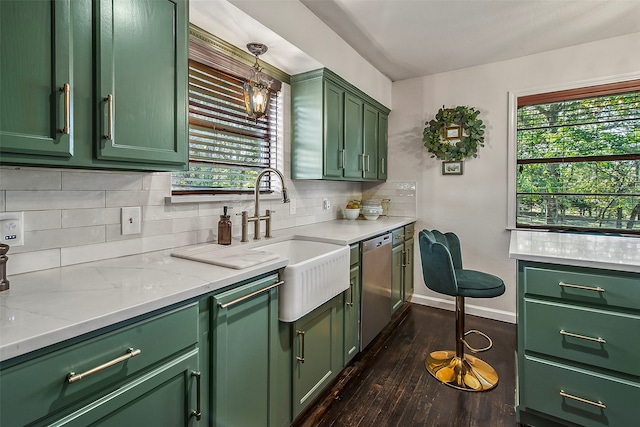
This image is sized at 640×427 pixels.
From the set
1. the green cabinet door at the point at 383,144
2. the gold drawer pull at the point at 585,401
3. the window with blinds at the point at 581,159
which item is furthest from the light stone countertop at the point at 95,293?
the window with blinds at the point at 581,159

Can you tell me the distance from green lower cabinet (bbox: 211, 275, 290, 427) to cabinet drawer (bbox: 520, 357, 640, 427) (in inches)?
49.8

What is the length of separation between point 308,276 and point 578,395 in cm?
142

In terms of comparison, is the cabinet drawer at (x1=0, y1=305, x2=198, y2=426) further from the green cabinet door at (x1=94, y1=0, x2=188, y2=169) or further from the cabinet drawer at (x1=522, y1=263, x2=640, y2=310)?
the cabinet drawer at (x1=522, y1=263, x2=640, y2=310)

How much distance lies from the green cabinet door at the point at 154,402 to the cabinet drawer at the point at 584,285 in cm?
160

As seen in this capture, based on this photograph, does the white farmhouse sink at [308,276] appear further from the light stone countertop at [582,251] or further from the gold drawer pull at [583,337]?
the gold drawer pull at [583,337]

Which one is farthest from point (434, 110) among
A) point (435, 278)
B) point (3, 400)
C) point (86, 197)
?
point (3, 400)

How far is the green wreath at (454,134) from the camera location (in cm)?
322

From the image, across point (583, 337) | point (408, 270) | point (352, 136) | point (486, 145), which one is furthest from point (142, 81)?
point (486, 145)

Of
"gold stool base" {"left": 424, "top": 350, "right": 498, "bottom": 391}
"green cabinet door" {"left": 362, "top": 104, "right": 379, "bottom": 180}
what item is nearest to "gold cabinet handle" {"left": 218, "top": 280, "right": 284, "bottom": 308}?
"gold stool base" {"left": 424, "top": 350, "right": 498, "bottom": 391}

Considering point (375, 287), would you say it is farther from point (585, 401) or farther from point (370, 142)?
point (370, 142)

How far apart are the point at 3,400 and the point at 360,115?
2907 mm

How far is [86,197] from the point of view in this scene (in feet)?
4.51

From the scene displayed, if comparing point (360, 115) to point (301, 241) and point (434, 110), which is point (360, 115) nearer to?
point (434, 110)

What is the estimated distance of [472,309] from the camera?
332 centimetres
